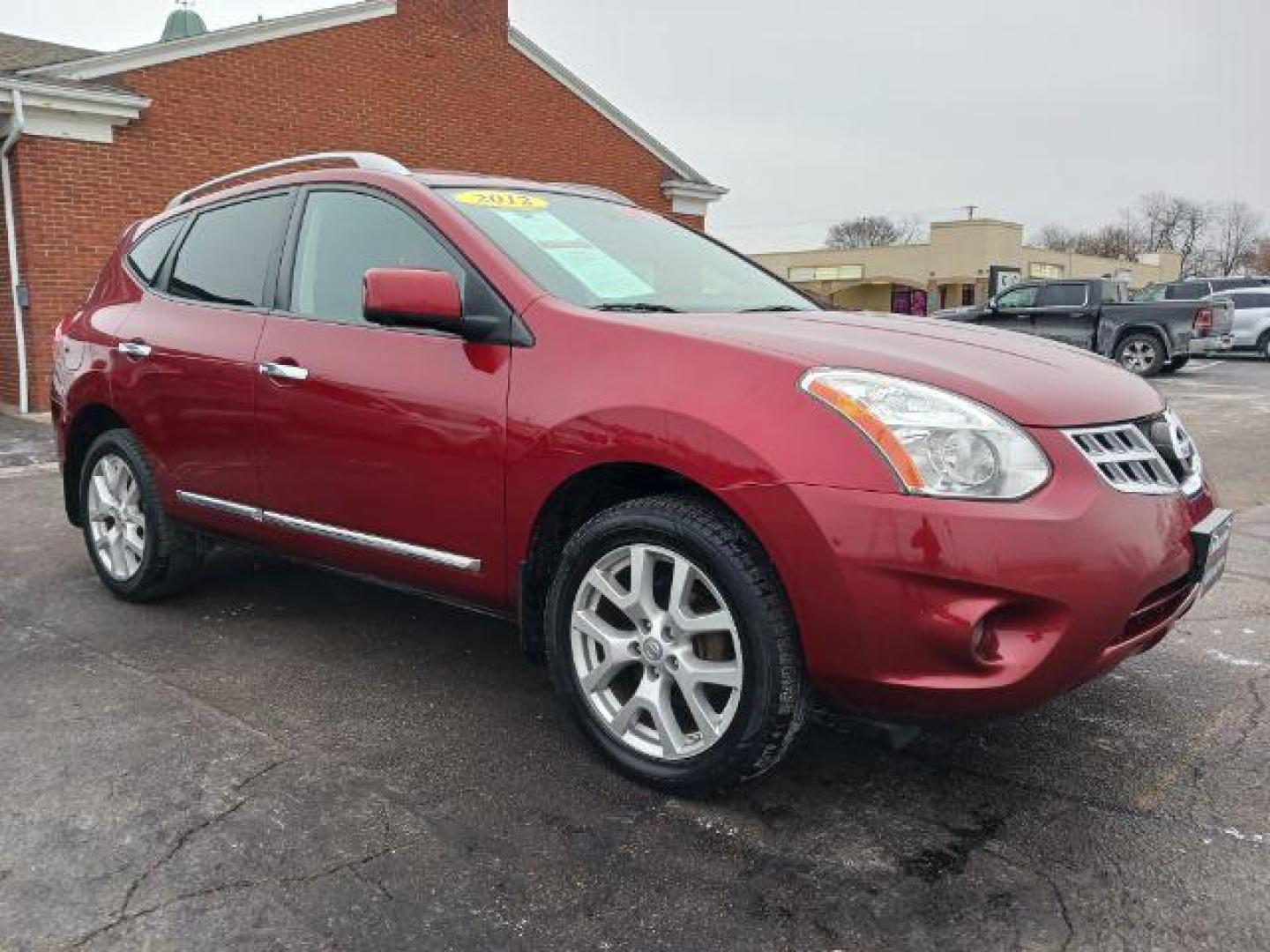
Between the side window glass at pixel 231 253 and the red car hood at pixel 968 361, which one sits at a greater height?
the side window glass at pixel 231 253

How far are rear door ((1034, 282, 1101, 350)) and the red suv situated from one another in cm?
1487

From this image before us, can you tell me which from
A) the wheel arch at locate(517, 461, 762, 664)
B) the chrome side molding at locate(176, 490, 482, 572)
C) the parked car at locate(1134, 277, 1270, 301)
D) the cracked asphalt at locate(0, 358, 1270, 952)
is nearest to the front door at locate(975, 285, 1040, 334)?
the parked car at locate(1134, 277, 1270, 301)

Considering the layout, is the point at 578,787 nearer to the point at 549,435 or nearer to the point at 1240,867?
the point at 549,435

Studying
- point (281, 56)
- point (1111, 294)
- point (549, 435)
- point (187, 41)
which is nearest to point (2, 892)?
point (549, 435)

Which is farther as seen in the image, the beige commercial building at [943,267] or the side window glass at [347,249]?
the beige commercial building at [943,267]

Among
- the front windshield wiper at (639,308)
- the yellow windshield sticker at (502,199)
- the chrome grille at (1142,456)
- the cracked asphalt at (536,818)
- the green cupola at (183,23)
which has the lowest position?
the cracked asphalt at (536,818)

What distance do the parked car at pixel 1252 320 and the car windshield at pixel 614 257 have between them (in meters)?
21.1

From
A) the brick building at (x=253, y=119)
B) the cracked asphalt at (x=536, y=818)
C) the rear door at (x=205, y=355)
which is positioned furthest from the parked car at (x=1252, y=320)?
the rear door at (x=205, y=355)

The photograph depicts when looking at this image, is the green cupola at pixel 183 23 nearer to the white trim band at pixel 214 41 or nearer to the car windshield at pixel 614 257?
the white trim band at pixel 214 41

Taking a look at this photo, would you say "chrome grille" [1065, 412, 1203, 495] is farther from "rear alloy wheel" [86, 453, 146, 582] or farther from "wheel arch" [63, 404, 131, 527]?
"wheel arch" [63, 404, 131, 527]

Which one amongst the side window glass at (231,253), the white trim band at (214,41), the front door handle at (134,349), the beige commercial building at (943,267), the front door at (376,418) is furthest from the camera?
the beige commercial building at (943,267)

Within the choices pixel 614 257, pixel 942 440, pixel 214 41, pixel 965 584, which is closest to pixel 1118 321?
pixel 214 41

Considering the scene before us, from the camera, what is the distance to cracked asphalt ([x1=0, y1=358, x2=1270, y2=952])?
2.19m

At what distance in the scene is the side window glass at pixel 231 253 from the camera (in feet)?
12.7
